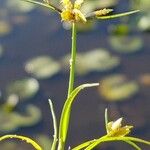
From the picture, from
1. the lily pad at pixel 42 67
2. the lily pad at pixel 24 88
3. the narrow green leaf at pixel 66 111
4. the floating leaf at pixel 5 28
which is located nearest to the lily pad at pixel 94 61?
the lily pad at pixel 42 67

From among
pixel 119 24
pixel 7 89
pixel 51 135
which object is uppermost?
pixel 119 24

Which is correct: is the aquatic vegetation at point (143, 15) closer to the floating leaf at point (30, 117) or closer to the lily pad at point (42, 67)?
the lily pad at point (42, 67)

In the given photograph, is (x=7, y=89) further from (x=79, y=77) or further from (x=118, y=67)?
(x=118, y=67)

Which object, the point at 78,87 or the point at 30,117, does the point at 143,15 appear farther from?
the point at 78,87

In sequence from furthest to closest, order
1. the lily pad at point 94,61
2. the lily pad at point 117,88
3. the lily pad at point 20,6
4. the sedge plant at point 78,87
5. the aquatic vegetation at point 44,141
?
the lily pad at point 20,6 < the lily pad at point 94,61 < the lily pad at point 117,88 < the aquatic vegetation at point 44,141 < the sedge plant at point 78,87

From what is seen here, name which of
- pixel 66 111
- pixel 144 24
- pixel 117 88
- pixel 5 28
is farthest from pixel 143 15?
pixel 66 111

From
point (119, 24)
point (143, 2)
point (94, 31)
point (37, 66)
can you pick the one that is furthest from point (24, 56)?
point (143, 2)
